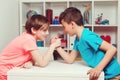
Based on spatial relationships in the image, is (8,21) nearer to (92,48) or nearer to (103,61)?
(92,48)

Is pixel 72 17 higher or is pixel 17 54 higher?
pixel 72 17

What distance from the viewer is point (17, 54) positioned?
1.58m

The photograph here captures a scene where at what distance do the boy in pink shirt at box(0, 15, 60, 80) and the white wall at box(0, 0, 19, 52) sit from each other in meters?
0.83

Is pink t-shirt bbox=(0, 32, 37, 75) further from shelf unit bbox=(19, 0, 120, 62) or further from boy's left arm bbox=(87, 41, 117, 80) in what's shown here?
shelf unit bbox=(19, 0, 120, 62)

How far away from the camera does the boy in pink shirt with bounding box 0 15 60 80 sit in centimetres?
151

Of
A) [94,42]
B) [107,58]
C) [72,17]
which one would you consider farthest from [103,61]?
[72,17]

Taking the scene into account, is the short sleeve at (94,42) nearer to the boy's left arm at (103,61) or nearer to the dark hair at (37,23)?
the boy's left arm at (103,61)

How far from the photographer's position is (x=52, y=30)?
3.49 meters

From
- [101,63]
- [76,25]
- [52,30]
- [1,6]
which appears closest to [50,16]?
[52,30]

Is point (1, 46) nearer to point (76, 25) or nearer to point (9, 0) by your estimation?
point (9, 0)

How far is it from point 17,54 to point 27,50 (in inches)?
4.8

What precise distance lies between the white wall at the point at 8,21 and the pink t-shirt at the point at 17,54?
2.67ft

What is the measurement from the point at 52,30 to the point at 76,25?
1.88 meters

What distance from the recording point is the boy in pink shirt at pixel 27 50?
1.51 metres
